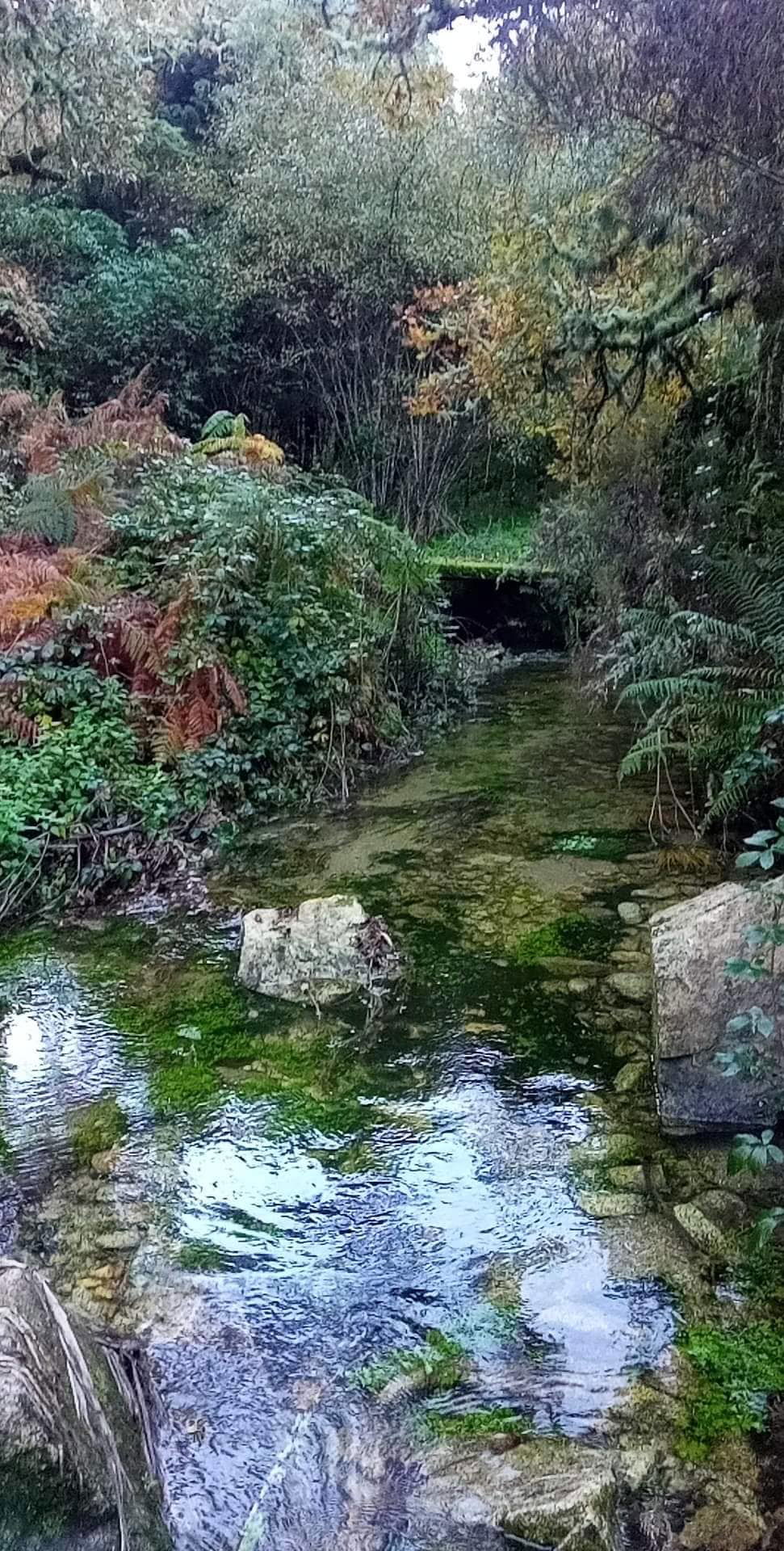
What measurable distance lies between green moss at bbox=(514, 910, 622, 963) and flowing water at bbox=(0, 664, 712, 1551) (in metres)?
0.01

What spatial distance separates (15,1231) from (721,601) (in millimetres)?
4686

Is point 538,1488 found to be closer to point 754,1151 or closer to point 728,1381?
point 728,1381

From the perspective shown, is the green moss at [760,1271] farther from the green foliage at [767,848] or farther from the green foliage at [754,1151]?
the green foliage at [767,848]

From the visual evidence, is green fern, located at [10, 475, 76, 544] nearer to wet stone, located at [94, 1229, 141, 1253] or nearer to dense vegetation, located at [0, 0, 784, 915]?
dense vegetation, located at [0, 0, 784, 915]

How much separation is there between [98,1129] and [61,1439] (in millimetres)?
1715

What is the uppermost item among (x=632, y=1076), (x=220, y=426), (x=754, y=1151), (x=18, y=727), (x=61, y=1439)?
(x=220, y=426)

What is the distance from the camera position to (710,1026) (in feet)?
10.7

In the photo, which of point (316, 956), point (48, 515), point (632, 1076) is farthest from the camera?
point (48, 515)

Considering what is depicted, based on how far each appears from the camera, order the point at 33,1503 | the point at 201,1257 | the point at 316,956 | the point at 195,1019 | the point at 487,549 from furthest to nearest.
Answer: the point at 487,549
the point at 316,956
the point at 195,1019
the point at 201,1257
the point at 33,1503

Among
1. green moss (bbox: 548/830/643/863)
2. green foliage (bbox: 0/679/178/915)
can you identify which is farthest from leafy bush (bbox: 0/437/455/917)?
green moss (bbox: 548/830/643/863)

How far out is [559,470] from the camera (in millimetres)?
9461

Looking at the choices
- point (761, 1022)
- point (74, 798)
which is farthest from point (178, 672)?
point (761, 1022)

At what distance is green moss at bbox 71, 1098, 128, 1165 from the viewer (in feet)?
11.1

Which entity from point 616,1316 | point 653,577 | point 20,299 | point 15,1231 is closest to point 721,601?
point 653,577
